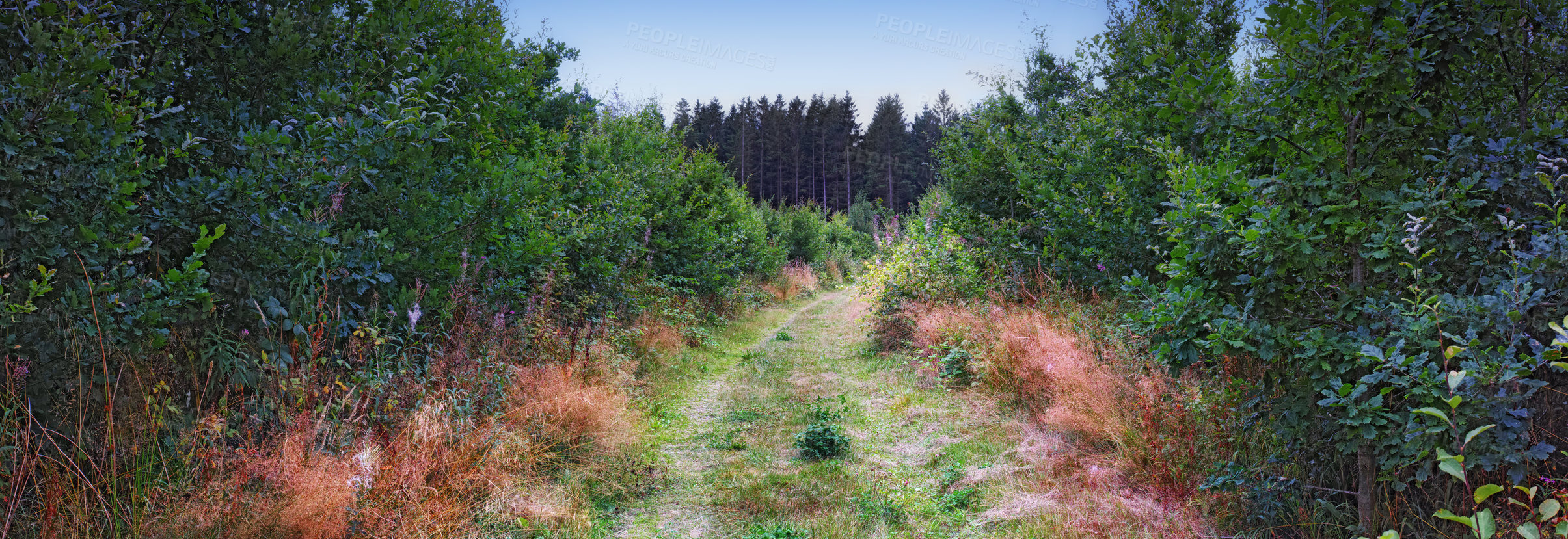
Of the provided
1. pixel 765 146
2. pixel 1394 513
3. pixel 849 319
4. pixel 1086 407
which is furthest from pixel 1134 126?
pixel 765 146

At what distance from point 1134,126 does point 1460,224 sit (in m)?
4.08

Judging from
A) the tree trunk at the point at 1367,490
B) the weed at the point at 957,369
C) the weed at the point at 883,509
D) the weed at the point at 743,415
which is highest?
the tree trunk at the point at 1367,490

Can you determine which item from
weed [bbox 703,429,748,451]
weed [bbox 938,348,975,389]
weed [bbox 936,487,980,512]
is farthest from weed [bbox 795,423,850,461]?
weed [bbox 938,348,975,389]

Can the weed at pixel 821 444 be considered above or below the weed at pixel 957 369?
below

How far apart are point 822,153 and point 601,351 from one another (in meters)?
51.7

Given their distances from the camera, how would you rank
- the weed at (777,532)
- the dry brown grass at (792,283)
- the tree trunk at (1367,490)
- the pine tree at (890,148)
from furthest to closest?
the pine tree at (890,148) < the dry brown grass at (792,283) < the weed at (777,532) < the tree trunk at (1367,490)

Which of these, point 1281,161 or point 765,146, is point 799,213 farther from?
point 765,146

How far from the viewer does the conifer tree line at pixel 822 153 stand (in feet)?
184

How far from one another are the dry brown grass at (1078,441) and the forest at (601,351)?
0.03 meters

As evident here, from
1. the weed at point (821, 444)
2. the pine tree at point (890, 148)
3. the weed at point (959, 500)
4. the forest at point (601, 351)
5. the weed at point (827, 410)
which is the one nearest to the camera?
the forest at point (601, 351)

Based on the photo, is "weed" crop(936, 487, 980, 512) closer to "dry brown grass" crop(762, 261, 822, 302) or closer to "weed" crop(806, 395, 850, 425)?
"weed" crop(806, 395, 850, 425)

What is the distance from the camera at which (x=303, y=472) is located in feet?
9.45

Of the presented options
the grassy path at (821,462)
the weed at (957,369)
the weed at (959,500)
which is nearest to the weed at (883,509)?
the grassy path at (821,462)

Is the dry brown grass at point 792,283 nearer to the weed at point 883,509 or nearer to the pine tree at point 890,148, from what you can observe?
the weed at point 883,509
